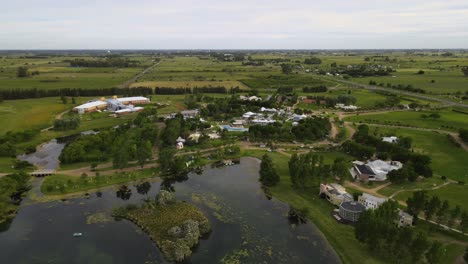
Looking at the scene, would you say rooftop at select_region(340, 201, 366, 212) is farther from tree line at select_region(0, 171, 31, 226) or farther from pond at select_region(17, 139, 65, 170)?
pond at select_region(17, 139, 65, 170)

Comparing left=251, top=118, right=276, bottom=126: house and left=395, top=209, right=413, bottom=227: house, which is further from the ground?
left=251, top=118, right=276, bottom=126: house

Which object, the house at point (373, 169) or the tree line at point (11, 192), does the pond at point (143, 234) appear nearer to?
the tree line at point (11, 192)

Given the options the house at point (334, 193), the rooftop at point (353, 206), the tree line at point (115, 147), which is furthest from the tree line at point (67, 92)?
the rooftop at point (353, 206)

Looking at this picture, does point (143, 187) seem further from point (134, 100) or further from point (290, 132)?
point (134, 100)

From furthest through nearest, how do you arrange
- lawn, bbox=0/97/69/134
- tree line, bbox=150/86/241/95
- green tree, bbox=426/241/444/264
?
tree line, bbox=150/86/241/95 → lawn, bbox=0/97/69/134 → green tree, bbox=426/241/444/264

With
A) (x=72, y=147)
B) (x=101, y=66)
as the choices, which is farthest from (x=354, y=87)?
(x=101, y=66)

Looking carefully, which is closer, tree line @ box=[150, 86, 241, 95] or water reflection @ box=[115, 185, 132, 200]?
water reflection @ box=[115, 185, 132, 200]

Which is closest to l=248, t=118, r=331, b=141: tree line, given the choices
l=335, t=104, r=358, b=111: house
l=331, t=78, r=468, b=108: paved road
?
l=335, t=104, r=358, b=111: house
